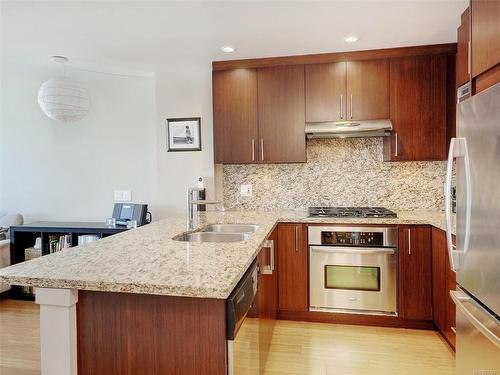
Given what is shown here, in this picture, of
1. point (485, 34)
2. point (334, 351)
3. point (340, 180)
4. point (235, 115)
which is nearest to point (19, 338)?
point (334, 351)

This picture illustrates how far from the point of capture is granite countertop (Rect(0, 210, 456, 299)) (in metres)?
1.11

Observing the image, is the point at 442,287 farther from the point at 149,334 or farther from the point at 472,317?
the point at 149,334

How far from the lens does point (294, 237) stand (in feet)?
9.23

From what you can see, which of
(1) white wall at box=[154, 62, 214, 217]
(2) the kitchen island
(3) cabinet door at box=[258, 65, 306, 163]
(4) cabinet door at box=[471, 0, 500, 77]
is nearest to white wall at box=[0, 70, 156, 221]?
(1) white wall at box=[154, 62, 214, 217]

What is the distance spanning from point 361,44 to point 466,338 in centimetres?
231

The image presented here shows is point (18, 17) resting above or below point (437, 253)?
above

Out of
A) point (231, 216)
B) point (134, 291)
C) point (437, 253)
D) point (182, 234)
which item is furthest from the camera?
point (231, 216)

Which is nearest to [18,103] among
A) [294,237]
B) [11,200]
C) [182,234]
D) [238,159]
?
[11,200]

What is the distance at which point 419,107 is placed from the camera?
286 centimetres

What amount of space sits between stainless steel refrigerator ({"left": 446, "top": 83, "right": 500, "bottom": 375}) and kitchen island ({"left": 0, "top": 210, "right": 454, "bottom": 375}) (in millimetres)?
1037

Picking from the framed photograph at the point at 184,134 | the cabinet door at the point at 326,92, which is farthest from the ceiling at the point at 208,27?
the framed photograph at the point at 184,134

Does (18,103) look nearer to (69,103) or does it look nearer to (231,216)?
(69,103)

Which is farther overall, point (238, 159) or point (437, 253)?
point (238, 159)

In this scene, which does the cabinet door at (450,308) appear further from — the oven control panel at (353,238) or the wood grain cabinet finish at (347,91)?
the wood grain cabinet finish at (347,91)
